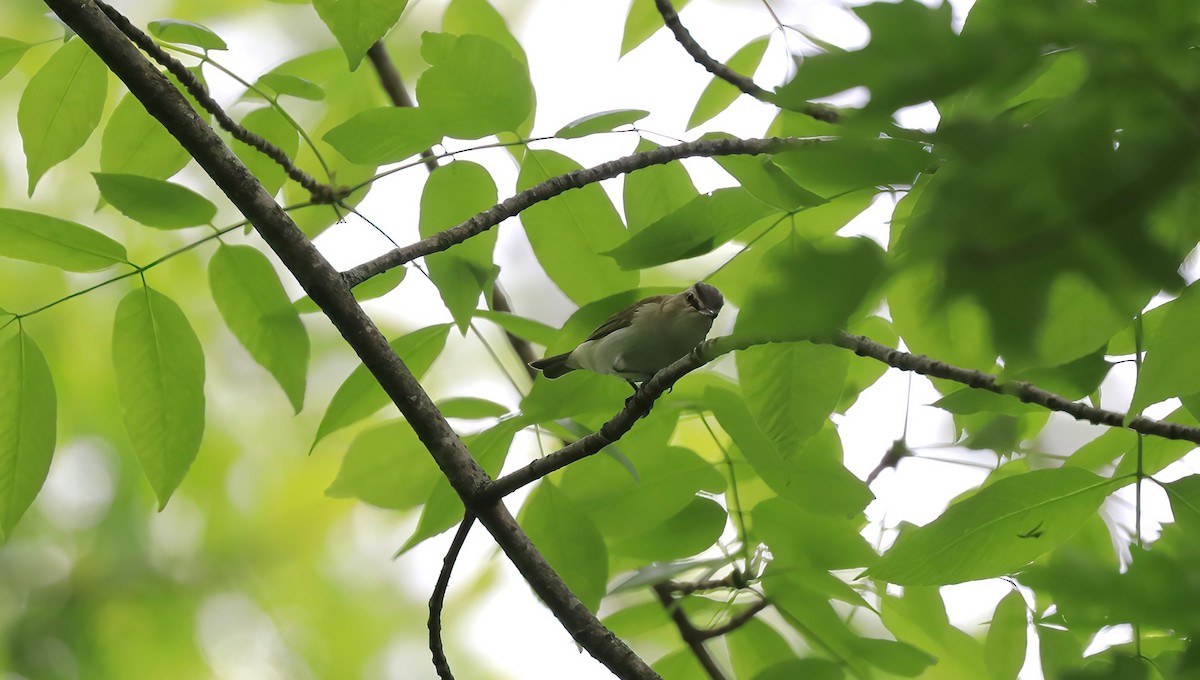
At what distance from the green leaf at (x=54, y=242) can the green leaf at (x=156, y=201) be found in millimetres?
80

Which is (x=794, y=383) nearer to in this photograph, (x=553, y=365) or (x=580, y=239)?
(x=580, y=239)

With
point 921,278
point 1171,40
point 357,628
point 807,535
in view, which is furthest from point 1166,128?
point 357,628

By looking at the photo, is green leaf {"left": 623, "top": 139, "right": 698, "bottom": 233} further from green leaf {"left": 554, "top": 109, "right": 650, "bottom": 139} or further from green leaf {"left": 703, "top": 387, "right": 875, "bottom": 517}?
green leaf {"left": 703, "top": 387, "right": 875, "bottom": 517}

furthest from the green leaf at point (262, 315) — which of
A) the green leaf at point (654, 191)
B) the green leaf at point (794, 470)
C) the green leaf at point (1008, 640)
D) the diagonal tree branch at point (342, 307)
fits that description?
the green leaf at point (1008, 640)

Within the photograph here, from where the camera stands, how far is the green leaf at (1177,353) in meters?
1.17

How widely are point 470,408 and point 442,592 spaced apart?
18.5 inches

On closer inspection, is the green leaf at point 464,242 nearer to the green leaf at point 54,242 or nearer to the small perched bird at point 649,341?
the small perched bird at point 649,341

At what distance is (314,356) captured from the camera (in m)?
4.98

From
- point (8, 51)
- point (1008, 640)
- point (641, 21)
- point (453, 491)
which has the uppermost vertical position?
point (641, 21)

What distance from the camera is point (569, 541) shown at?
180 cm

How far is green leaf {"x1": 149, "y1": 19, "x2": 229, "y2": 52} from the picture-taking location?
5.70ft

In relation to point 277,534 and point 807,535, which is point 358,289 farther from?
point 277,534

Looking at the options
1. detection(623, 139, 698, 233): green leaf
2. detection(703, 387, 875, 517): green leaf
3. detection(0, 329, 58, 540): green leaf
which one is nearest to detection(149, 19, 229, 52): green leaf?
detection(0, 329, 58, 540): green leaf

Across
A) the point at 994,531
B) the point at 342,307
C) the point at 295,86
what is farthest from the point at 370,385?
the point at 994,531
